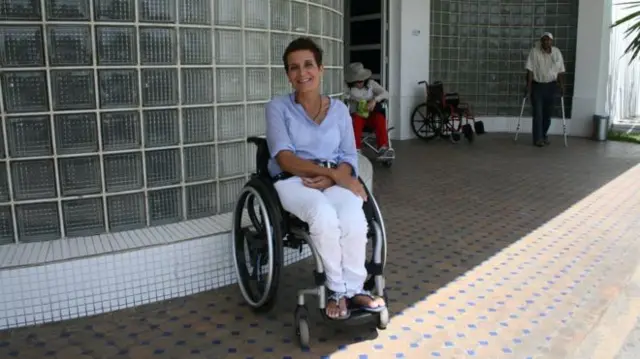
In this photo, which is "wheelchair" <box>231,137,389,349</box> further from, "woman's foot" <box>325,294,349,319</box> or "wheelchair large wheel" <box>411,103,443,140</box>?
"wheelchair large wheel" <box>411,103,443,140</box>

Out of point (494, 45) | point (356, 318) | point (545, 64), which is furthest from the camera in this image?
point (494, 45)

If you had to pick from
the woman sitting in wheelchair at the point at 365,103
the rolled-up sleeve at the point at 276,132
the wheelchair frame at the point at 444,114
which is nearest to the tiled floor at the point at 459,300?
the rolled-up sleeve at the point at 276,132

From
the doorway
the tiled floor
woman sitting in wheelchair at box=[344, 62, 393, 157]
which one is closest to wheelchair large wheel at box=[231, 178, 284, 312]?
the tiled floor

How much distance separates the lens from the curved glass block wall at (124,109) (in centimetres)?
261

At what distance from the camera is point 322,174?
262 cm

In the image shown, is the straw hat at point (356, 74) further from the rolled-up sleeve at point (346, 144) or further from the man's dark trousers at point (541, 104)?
the rolled-up sleeve at point (346, 144)

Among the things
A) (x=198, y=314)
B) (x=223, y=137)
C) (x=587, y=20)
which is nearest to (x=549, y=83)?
(x=587, y=20)

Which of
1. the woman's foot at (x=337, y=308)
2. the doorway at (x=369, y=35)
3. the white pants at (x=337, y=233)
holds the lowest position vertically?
the woman's foot at (x=337, y=308)

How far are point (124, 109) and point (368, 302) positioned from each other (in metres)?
1.42

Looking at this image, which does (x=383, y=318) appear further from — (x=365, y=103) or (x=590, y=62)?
(x=590, y=62)

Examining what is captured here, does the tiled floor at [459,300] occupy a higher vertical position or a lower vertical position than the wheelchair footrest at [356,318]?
lower

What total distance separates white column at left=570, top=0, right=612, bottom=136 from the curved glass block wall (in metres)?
6.89

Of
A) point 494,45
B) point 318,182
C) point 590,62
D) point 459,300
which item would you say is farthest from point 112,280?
point 590,62

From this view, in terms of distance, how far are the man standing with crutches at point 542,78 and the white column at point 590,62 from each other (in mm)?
1078
